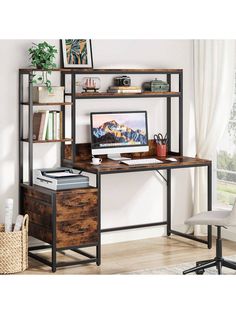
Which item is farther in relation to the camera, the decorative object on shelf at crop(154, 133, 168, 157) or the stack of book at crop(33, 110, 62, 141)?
the decorative object on shelf at crop(154, 133, 168, 157)

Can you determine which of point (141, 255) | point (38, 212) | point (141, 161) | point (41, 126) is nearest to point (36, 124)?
point (41, 126)

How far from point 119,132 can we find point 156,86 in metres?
0.51

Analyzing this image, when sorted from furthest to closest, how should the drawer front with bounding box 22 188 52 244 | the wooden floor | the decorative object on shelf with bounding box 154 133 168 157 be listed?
the decorative object on shelf with bounding box 154 133 168 157
the wooden floor
the drawer front with bounding box 22 188 52 244

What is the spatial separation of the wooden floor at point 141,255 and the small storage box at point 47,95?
1205mm

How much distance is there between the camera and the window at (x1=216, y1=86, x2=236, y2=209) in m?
4.93

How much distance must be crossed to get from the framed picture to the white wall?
0.29ft

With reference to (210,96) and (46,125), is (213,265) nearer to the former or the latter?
(46,125)

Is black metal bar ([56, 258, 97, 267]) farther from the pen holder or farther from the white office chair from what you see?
the pen holder

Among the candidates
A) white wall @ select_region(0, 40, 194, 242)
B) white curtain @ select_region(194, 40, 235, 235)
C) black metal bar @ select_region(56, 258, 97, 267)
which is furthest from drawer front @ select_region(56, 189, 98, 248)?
white curtain @ select_region(194, 40, 235, 235)

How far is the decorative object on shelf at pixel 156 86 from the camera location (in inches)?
188
